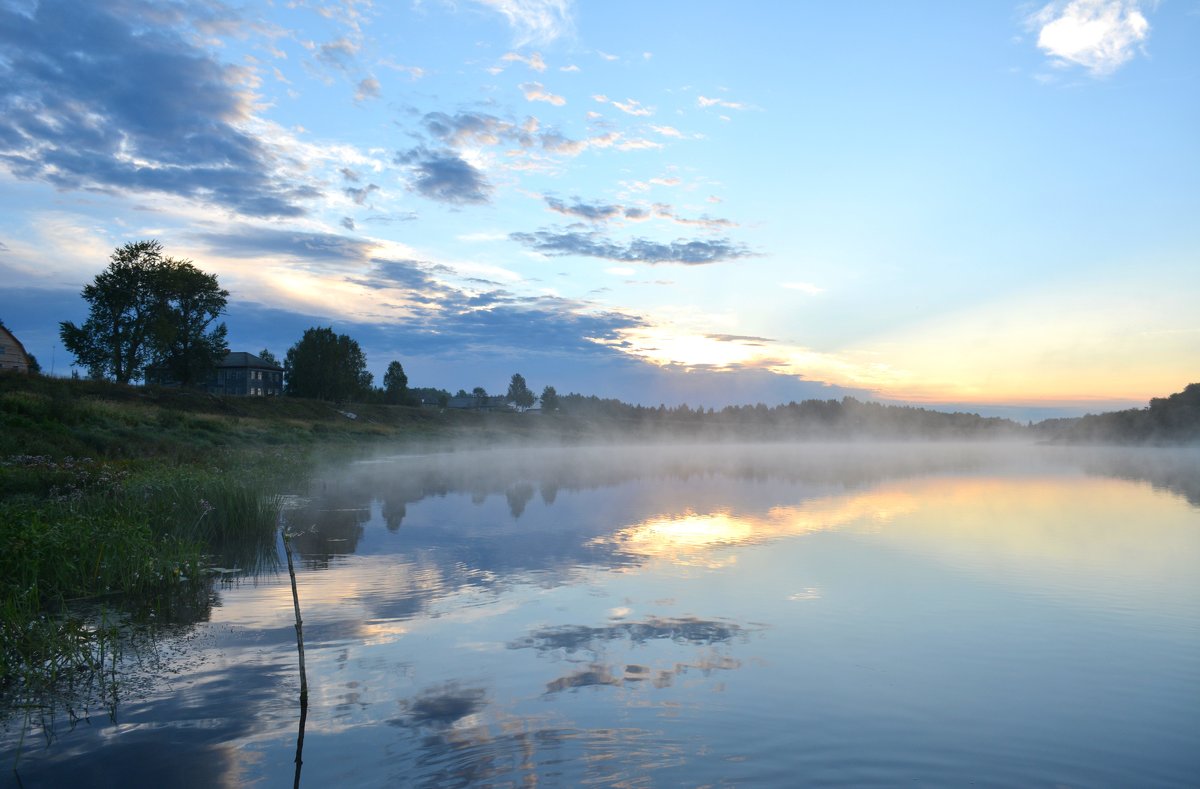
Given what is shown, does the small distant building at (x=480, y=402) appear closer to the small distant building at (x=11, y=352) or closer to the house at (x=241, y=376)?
the house at (x=241, y=376)

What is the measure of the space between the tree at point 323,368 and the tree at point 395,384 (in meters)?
12.9

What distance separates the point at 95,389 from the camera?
46938mm

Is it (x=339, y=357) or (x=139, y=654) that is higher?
(x=339, y=357)

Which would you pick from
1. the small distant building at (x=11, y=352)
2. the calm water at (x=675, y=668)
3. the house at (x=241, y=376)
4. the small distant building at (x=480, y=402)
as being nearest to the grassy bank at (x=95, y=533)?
the calm water at (x=675, y=668)

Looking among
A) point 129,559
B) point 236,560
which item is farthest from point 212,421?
point 129,559

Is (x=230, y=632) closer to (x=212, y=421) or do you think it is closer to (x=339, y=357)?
(x=212, y=421)

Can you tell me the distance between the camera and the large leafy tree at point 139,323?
65.6 meters

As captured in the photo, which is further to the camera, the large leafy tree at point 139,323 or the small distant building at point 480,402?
the small distant building at point 480,402

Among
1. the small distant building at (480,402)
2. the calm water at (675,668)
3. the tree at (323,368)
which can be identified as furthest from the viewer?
the small distant building at (480,402)

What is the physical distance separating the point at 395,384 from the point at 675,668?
108m

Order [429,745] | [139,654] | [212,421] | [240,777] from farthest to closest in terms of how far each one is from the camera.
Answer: [212,421]
[139,654]
[429,745]
[240,777]

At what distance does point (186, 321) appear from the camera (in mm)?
71625

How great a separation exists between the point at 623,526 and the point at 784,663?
1172 cm

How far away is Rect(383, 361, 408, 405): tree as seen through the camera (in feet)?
359
